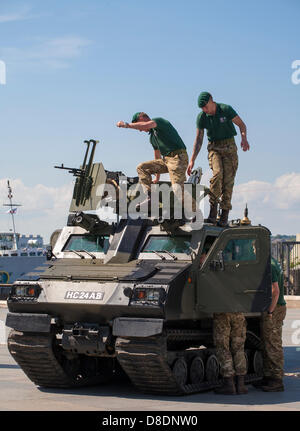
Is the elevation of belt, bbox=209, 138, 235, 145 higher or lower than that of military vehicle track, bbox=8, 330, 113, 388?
higher

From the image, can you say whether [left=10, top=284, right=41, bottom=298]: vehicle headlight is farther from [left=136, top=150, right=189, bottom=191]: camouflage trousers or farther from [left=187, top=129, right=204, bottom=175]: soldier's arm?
[left=187, top=129, right=204, bottom=175]: soldier's arm

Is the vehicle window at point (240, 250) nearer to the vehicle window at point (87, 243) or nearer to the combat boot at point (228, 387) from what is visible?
the combat boot at point (228, 387)

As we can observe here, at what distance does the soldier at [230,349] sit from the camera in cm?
1199

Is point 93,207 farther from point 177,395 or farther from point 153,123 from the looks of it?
point 177,395

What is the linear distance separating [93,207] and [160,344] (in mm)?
3562

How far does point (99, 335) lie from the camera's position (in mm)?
11609

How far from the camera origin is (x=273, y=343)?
12.8 m

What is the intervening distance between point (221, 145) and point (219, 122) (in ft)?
1.26

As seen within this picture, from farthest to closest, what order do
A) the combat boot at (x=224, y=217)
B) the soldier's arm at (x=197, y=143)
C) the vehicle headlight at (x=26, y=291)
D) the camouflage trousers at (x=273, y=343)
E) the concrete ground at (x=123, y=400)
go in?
the combat boot at (x=224, y=217), the soldier's arm at (x=197, y=143), the camouflage trousers at (x=273, y=343), the vehicle headlight at (x=26, y=291), the concrete ground at (x=123, y=400)

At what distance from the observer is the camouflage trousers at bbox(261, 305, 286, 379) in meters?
12.7

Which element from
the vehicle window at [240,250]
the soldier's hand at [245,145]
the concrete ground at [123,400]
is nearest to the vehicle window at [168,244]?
the vehicle window at [240,250]

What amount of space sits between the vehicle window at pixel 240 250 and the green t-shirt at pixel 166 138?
2122 mm

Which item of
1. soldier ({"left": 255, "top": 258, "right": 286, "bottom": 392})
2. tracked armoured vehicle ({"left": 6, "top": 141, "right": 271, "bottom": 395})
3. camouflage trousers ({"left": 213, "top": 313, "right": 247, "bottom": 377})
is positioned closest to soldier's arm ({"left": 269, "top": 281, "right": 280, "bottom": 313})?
soldier ({"left": 255, "top": 258, "right": 286, "bottom": 392})
